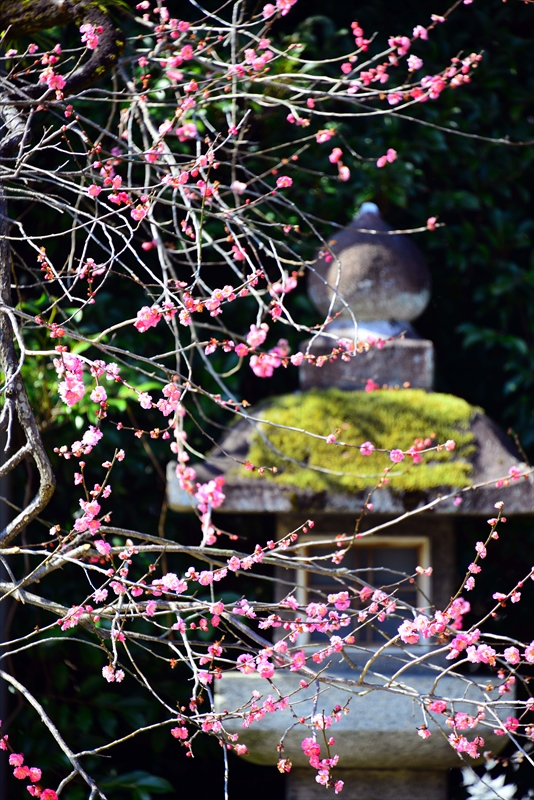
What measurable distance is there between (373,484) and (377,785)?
0.98m

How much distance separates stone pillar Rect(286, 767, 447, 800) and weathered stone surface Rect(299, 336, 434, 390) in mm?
1159

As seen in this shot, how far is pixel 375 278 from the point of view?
275 centimetres

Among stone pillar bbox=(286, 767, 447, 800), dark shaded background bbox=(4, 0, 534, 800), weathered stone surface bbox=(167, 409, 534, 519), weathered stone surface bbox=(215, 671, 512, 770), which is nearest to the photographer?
weathered stone surface bbox=(167, 409, 534, 519)

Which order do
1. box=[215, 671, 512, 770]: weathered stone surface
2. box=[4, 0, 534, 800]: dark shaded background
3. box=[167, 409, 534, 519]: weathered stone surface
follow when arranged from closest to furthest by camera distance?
box=[167, 409, 534, 519]: weathered stone surface → box=[215, 671, 512, 770]: weathered stone surface → box=[4, 0, 534, 800]: dark shaded background

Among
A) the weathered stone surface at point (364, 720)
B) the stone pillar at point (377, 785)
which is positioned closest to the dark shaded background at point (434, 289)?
the stone pillar at point (377, 785)

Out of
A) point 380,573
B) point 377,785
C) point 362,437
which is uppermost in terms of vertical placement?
point 362,437

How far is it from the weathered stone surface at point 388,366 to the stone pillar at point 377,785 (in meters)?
1.16

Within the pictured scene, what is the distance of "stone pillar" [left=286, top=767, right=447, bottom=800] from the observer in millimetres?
2709

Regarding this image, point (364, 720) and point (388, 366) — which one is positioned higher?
point (388, 366)

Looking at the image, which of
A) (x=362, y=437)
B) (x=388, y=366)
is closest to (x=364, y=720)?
(x=362, y=437)

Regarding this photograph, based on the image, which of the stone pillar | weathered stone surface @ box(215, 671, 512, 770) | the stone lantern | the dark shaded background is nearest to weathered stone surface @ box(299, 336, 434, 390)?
the stone lantern

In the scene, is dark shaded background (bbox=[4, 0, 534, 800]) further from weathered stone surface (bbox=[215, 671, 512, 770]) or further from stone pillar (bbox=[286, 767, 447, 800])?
weathered stone surface (bbox=[215, 671, 512, 770])

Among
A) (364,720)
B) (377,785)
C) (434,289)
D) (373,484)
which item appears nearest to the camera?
(373,484)

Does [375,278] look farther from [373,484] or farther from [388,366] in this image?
[373,484]
